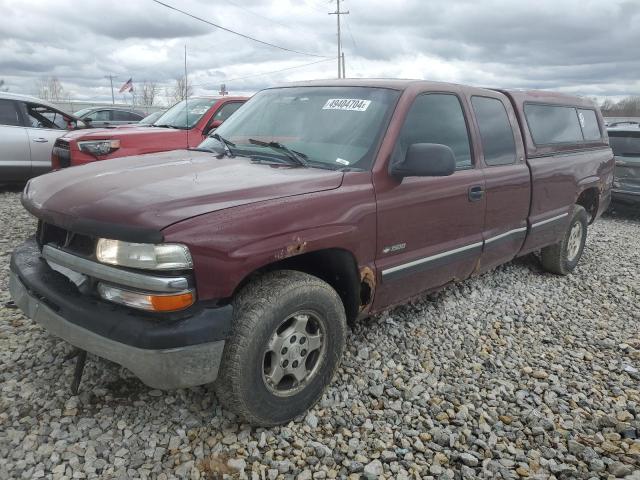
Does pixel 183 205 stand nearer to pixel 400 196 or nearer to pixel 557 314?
pixel 400 196

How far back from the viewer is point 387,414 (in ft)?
9.29

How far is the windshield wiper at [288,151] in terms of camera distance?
305 cm

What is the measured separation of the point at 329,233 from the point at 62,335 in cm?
137

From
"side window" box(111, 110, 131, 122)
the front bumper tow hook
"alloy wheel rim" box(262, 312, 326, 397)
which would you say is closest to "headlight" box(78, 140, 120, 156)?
the front bumper tow hook

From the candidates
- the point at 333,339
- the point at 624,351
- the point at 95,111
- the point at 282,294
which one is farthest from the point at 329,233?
the point at 95,111

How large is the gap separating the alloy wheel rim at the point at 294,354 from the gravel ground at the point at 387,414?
0.22 meters

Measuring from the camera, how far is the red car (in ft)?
19.9

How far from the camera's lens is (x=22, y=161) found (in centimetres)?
817

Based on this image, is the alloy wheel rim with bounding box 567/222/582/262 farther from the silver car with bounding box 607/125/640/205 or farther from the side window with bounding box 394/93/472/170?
the silver car with bounding box 607/125/640/205

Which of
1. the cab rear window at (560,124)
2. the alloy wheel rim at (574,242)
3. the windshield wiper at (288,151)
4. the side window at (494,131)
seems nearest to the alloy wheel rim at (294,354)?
the windshield wiper at (288,151)

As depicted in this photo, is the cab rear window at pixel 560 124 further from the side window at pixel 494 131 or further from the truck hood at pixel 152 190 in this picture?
the truck hood at pixel 152 190

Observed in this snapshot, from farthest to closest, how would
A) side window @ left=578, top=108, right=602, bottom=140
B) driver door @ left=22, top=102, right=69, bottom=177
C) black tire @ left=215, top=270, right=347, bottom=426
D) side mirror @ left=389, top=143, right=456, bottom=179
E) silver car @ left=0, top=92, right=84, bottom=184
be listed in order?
driver door @ left=22, top=102, right=69, bottom=177 → silver car @ left=0, top=92, right=84, bottom=184 → side window @ left=578, top=108, right=602, bottom=140 → side mirror @ left=389, top=143, right=456, bottom=179 → black tire @ left=215, top=270, right=347, bottom=426

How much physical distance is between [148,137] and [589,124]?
5149mm

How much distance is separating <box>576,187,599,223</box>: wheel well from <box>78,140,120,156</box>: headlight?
17.4 ft
